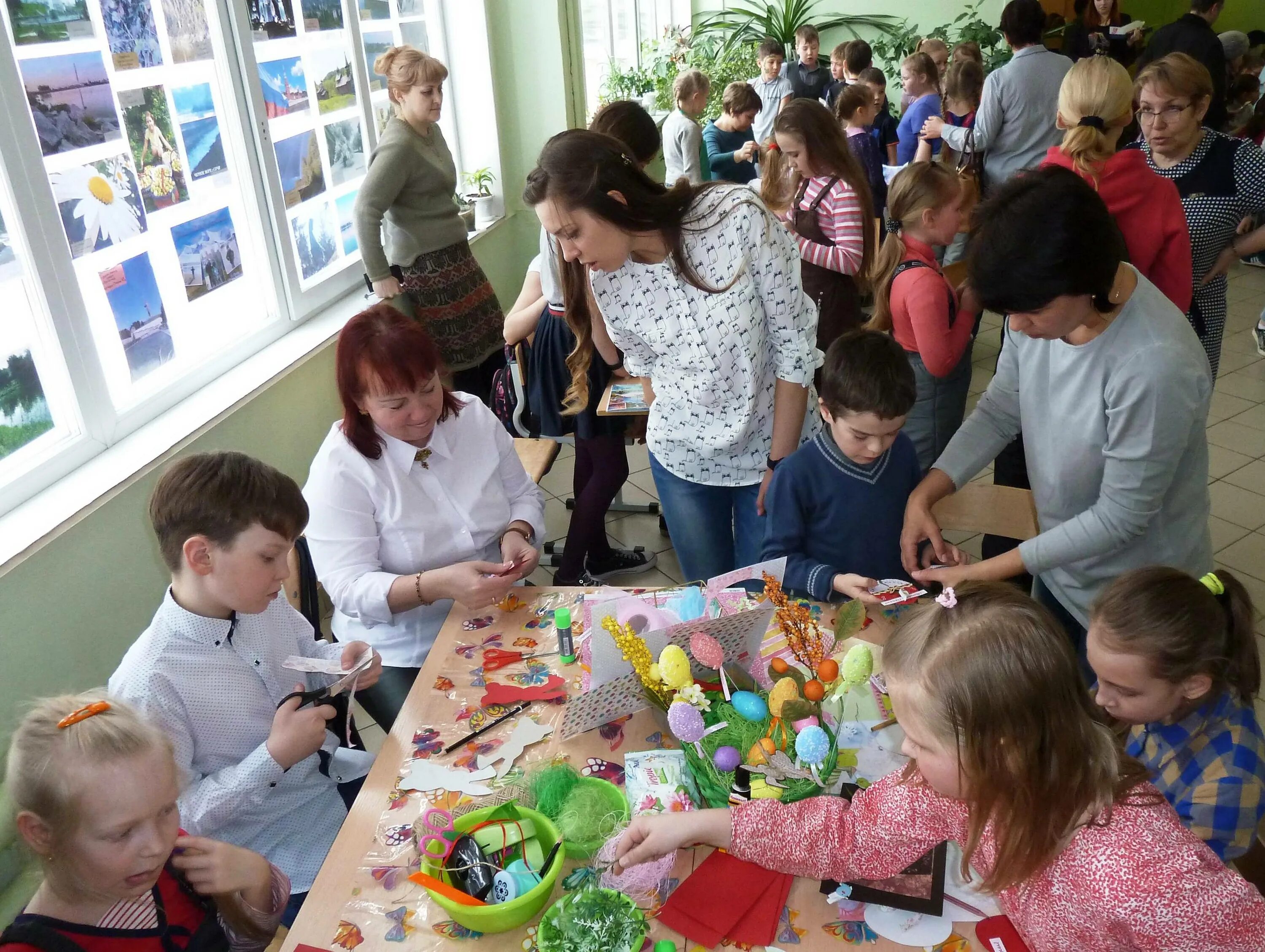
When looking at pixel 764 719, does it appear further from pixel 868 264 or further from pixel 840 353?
pixel 868 264

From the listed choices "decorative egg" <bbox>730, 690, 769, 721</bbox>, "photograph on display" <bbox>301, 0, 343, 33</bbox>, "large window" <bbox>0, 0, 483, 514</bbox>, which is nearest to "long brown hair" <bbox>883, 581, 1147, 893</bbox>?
"decorative egg" <bbox>730, 690, 769, 721</bbox>

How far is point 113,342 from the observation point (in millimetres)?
2625

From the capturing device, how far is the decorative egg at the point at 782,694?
131 centimetres

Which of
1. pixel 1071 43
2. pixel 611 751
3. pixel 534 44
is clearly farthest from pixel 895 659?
pixel 1071 43

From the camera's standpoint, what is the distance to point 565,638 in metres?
1.69

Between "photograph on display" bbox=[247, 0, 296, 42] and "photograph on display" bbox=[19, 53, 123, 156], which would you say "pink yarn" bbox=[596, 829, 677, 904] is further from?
"photograph on display" bbox=[247, 0, 296, 42]

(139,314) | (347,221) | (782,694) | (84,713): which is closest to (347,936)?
(84,713)

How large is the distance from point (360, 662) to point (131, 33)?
7.13ft

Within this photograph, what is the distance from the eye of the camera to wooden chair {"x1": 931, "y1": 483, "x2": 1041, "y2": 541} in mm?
2059

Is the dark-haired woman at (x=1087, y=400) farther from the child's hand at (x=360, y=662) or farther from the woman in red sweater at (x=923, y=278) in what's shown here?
the child's hand at (x=360, y=662)

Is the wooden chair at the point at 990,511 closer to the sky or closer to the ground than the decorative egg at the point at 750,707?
closer to the ground

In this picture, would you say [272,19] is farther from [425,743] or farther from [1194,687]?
[1194,687]

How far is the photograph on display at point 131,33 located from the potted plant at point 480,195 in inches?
90.3

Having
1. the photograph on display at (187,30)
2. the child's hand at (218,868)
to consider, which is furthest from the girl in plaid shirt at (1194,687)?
the photograph on display at (187,30)
